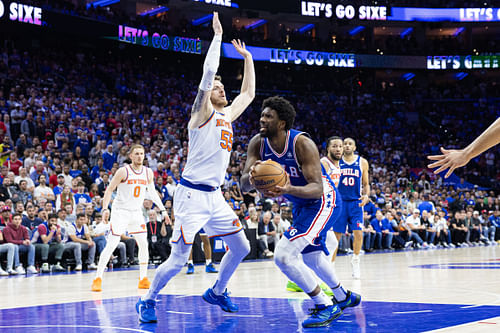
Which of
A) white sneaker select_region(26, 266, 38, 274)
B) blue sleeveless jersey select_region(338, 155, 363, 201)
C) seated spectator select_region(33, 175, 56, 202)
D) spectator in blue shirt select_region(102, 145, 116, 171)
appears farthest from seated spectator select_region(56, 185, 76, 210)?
blue sleeveless jersey select_region(338, 155, 363, 201)

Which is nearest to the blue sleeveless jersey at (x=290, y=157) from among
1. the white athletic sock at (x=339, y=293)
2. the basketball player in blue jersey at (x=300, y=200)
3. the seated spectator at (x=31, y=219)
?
the basketball player in blue jersey at (x=300, y=200)

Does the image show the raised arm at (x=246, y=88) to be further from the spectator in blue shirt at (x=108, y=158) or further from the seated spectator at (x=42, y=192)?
the spectator in blue shirt at (x=108, y=158)

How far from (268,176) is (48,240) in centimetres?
922

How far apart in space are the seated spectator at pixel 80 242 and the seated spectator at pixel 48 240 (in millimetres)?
209

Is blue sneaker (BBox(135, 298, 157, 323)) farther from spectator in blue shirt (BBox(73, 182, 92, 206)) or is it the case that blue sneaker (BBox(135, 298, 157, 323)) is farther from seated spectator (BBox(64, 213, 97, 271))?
spectator in blue shirt (BBox(73, 182, 92, 206))

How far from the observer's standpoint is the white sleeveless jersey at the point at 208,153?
5.90m

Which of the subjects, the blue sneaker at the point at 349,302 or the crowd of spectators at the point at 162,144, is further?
the crowd of spectators at the point at 162,144

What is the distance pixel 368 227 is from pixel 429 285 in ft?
35.6

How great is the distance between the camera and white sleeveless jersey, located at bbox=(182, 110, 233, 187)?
5902 mm

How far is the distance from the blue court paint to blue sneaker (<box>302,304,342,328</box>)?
7cm

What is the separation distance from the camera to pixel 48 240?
12797 mm

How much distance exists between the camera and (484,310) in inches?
224

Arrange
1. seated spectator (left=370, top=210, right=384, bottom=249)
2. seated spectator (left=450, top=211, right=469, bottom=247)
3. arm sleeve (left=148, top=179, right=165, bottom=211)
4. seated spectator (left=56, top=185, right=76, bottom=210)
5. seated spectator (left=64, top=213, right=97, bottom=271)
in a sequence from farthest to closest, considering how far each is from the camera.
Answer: seated spectator (left=450, top=211, right=469, bottom=247)
seated spectator (left=370, top=210, right=384, bottom=249)
seated spectator (left=56, top=185, right=76, bottom=210)
seated spectator (left=64, top=213, right=97, bottom=271)
arm sleeve (left=148, top=179, right=165, bottom=211)

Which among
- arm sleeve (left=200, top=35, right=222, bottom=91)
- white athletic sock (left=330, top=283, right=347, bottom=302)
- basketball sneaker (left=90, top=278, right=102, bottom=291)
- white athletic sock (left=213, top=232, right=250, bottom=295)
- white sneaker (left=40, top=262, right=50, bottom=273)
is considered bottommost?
white sneaker (left=40, top=262, right=50, bottom=273)
